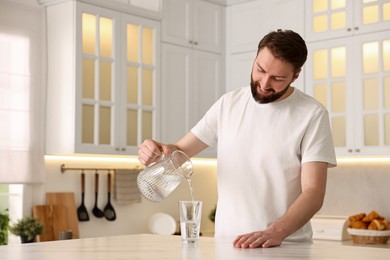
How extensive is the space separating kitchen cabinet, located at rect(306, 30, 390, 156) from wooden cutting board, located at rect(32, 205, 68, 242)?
5.99 ft

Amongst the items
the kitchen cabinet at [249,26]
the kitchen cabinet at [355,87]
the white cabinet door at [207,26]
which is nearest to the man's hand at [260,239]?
the kitchen cabinet at [355,87]

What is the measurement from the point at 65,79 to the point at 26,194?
29.7 inches

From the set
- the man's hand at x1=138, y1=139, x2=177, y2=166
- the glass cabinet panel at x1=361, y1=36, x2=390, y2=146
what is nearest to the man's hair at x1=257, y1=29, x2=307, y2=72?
the man's hand at x1=138, y1=139, x2=177, y2=166

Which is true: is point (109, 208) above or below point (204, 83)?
below

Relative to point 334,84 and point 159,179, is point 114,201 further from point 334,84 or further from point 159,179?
point 159,179

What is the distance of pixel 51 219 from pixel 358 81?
2145 millimetres

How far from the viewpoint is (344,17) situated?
4.62 metres

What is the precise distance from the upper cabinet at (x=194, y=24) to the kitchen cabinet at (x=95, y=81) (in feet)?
0.92

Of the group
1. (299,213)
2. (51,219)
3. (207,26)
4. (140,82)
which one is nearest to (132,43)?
(140,82)

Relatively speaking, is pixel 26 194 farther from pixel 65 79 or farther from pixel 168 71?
pixel 168 71

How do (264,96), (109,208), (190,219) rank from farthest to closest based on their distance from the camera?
(109,208), (264,96), (190,219)

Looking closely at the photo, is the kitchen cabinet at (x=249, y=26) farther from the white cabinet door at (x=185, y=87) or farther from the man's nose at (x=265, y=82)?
the man's nose at (x=265, y=82)

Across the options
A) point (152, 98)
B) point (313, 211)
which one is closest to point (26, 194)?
point (152, 98)

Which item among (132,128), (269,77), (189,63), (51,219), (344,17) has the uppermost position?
(344,17)
